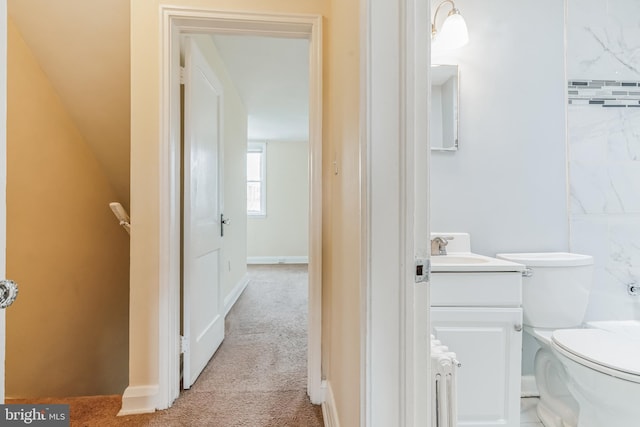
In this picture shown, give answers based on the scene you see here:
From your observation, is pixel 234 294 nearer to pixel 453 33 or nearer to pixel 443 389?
pixel 443 389

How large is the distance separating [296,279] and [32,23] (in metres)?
3.62

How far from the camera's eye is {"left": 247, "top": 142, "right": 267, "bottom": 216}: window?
5.57 m

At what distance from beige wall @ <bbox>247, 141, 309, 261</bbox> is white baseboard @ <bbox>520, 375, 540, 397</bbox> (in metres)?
4.14

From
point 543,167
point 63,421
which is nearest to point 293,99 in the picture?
point 543,167

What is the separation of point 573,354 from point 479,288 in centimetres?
42

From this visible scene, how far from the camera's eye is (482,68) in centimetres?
176

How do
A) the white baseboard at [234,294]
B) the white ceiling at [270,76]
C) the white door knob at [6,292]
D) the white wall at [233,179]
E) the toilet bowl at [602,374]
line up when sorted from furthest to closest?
the white baseboard at [234,294], the white wall at [233,179], the white ceiling at [270,76], the toilet bowl at [602,374], the white door knob at [6,292]

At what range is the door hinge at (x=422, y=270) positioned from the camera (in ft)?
2.43

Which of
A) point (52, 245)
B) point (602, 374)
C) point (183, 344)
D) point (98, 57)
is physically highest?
point (98, 57)

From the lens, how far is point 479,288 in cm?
131

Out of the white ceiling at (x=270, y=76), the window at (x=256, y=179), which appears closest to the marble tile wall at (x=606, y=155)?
the white ceiling at (x=270, y=76)

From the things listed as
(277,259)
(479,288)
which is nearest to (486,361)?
(479,288)

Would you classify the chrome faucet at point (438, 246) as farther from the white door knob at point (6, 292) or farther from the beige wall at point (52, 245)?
the beige wall at point (52, 245)

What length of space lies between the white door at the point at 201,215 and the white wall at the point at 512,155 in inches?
54.2
